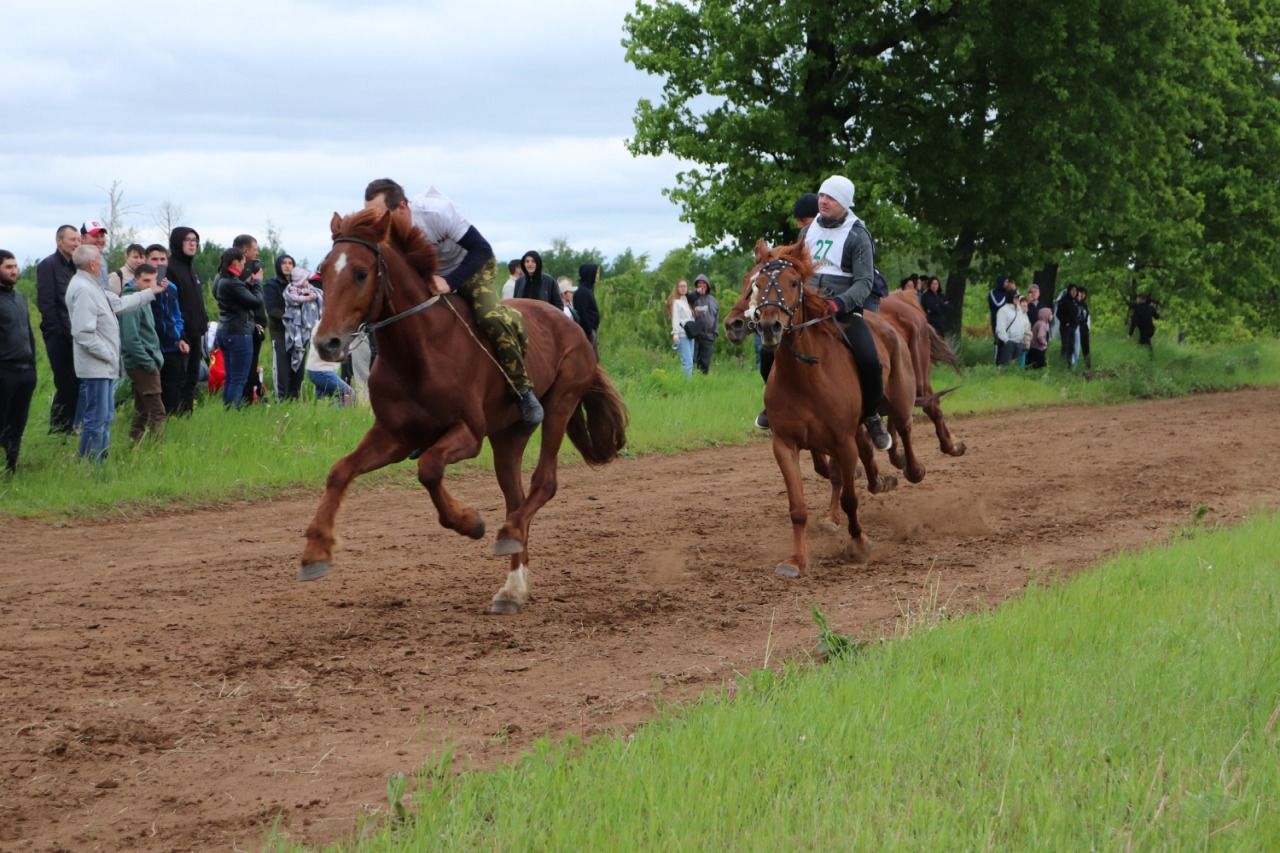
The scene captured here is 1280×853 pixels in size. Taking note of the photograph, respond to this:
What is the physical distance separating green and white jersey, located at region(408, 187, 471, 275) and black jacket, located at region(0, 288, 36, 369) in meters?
5.40

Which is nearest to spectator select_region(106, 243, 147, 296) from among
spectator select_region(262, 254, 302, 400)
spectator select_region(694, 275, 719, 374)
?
spectator select_region(262, 254, 302, 400)

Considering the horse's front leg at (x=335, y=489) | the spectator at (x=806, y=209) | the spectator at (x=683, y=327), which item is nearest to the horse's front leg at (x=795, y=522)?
the spectator at (x=806, y=209)

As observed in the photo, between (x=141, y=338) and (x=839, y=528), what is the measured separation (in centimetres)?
699

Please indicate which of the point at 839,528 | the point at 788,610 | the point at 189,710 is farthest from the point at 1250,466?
the point at 189,710

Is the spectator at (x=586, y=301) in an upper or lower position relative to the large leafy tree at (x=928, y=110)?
lower

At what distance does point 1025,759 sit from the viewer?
4.93 meters

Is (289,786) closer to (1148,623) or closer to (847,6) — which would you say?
(1148,623)

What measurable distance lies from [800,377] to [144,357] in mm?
7018

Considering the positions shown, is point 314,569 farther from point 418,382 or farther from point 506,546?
point 506,546

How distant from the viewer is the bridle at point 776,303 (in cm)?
949

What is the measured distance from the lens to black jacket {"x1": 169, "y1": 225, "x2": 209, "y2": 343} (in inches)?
Answer: 575

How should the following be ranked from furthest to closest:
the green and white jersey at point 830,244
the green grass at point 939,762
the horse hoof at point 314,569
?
the green and white jersey at point 830,244, the horse hoof at point 314,569, the green grass at point 939,762

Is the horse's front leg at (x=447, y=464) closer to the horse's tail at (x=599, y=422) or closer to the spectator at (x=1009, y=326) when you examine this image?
the horse's tail at (x=599, y=422)

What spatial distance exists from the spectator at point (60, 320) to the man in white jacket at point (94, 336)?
35cm
